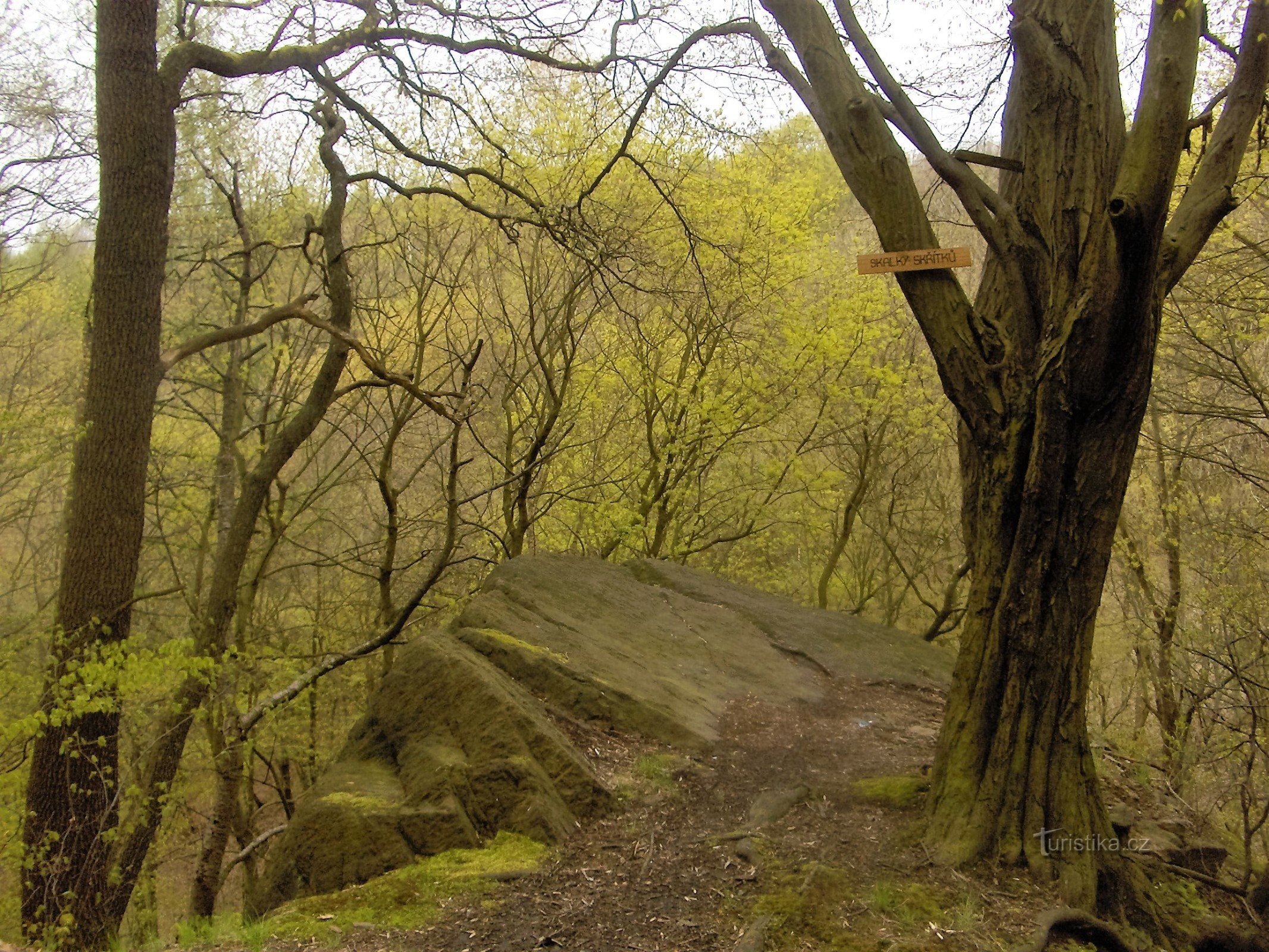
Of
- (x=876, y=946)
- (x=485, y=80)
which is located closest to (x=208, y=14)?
(x=485, y=80)

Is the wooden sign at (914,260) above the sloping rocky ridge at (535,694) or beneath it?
above

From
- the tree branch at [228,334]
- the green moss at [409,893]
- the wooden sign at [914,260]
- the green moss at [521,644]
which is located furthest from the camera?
the green moss at [521,644]

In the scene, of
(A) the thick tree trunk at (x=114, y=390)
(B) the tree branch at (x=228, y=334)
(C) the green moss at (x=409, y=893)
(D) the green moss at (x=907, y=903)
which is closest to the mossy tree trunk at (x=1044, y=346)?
(D) the green moss at (x=907, y=903)

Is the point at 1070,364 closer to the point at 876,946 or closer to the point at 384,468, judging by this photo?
the point at 876,946

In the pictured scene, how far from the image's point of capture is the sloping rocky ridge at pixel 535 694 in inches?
169

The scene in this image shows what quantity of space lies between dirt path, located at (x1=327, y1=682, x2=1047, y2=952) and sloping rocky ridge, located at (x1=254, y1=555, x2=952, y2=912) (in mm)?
318

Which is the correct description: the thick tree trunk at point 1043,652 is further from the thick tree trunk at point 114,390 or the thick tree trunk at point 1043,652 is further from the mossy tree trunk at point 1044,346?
the thick tree trunk at point 114,390

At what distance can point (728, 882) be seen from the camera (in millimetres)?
3881

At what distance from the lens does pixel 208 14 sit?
30.5 ft

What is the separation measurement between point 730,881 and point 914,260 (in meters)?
2.89

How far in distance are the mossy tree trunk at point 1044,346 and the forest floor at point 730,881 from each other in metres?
0.33

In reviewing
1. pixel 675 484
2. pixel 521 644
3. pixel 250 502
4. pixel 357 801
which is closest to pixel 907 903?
pixel 357 801

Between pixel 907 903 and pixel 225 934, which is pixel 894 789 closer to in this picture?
pixel 907 903

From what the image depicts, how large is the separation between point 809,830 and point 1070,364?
248 centimetres
